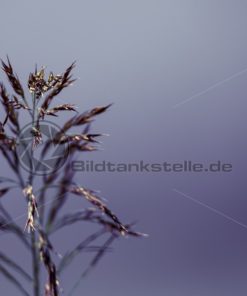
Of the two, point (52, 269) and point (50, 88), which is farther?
point (50, 88)

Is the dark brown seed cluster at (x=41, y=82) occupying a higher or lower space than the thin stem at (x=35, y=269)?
higher

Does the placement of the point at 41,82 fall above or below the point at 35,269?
above

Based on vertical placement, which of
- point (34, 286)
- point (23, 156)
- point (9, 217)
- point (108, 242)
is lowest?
point (34, 286)

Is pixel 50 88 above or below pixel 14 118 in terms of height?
above

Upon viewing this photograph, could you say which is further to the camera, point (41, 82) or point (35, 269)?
point (41, 82)

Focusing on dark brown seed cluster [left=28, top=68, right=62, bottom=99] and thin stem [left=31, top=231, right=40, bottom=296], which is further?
dark brown seed cluster [left=28, top=68, right=62, bottom=99]

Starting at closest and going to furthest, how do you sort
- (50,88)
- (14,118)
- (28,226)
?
(28,226)
(14,118)
(50,88)

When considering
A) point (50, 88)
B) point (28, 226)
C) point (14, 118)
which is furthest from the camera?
point (50, 88)

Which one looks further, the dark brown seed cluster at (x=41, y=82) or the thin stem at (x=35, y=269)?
the dark brown seed cluster at (x=41, y=82)

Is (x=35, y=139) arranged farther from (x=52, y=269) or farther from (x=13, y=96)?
(x=52, y=269)

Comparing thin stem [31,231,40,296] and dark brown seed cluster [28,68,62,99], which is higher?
dark brown seed cluster [28,68,62,99]

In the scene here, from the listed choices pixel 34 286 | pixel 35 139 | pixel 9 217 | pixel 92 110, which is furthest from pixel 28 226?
pixel 92 110
